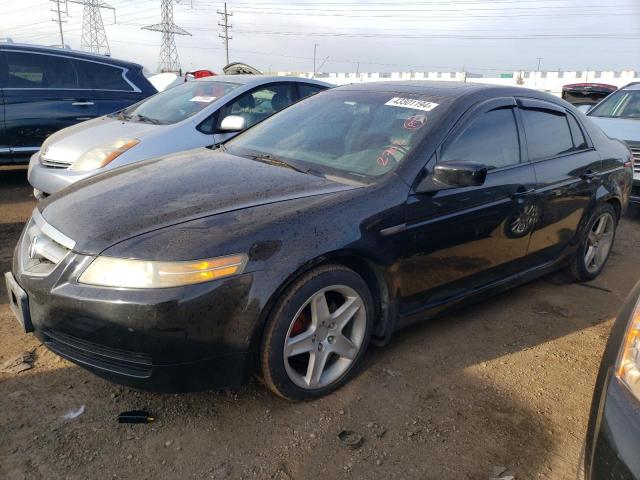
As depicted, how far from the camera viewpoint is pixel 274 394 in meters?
2.61

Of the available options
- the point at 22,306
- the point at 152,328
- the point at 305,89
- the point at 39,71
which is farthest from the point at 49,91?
the point at 152,328

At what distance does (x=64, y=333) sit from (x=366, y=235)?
4.70 feet

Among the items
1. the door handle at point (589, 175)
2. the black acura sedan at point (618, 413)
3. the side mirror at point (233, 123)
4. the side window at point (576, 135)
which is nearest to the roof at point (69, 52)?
the side mirror at point (233, 123)

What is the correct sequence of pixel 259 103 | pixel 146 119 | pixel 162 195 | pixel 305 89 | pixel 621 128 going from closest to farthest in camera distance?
pixel 162 195 → pixel 146 119 → pixel 259 103 → pixel 305 89 → pixel 621 128

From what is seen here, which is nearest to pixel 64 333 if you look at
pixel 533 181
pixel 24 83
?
pixel 533 181

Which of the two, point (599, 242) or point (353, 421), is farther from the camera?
point (599, 242)

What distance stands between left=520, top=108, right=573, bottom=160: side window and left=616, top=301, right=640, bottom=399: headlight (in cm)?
207

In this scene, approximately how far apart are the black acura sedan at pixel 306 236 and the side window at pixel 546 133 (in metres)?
0.02

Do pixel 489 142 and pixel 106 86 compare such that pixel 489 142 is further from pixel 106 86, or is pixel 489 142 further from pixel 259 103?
pixel 106 86

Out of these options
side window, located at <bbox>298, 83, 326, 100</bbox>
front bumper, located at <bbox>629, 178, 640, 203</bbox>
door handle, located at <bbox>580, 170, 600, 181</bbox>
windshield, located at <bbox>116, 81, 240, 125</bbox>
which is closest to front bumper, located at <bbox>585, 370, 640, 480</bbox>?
door handle, located at <bbox>580, 170, 600, 181</bbox>

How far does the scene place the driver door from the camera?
9.62 ft

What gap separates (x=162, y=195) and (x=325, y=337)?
1.06m

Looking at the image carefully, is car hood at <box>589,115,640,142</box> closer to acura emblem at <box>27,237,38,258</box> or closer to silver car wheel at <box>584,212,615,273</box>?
silver car wheel at <box>584,212,615,273</box>

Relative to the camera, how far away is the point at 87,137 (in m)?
5.27
